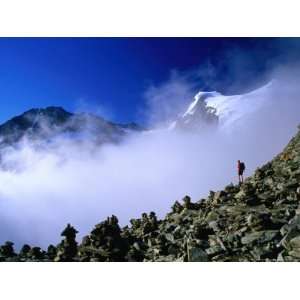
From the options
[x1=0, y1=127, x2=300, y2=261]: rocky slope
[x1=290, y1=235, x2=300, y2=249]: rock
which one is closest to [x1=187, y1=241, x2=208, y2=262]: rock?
[x1=0, y1=127, x2=300, y2=261]: rocky slope

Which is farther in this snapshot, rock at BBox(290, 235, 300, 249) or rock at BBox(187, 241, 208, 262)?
rock at BBox(187, 241, 208, 262)

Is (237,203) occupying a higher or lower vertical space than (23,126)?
lower

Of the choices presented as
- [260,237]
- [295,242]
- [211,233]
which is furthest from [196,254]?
[295,242]

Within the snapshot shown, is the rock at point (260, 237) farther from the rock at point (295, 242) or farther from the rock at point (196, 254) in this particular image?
the rock at point (196, 254)

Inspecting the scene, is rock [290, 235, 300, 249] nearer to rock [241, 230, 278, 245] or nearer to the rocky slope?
the rocky slope

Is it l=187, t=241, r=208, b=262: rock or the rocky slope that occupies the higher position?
the rocky slope

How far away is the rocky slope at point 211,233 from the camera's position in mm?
12133

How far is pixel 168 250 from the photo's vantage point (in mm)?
13094

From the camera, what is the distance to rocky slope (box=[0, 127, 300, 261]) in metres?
12.1
